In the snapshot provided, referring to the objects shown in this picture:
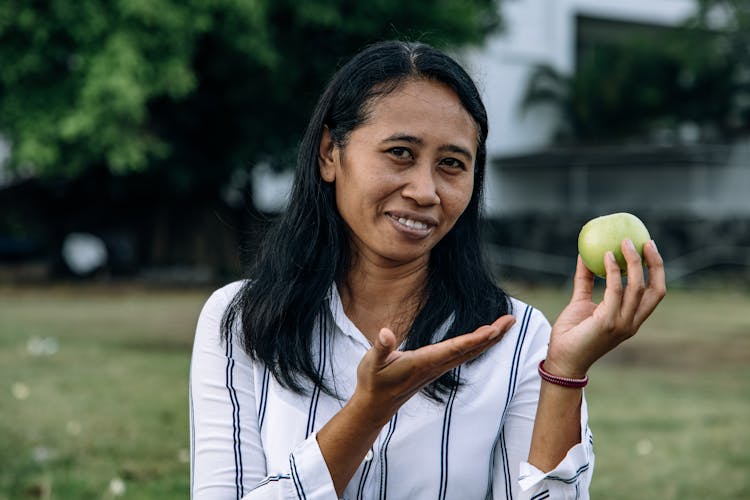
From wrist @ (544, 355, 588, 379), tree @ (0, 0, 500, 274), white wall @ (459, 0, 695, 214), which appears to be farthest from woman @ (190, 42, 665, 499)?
white wall @ (459, 0, 695, 214)

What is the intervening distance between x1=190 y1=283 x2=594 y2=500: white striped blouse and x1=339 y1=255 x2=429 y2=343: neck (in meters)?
0.07

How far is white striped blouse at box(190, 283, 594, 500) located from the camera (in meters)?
2.38

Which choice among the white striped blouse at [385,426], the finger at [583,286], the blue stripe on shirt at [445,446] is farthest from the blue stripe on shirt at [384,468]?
the finger at [583,286]

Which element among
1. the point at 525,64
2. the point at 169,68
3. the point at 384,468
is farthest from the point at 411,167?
the point at 525,64

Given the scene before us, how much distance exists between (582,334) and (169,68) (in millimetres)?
15072

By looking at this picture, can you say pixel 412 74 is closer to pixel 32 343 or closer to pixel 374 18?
pixel 32 343

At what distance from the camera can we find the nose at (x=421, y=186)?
2357 millimetres

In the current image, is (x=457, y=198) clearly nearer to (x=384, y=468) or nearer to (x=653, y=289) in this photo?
(x=653, y=289)

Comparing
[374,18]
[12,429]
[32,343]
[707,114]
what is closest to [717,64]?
[707,114]

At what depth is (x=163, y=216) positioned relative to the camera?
23.3m

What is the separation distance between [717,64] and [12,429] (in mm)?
27063

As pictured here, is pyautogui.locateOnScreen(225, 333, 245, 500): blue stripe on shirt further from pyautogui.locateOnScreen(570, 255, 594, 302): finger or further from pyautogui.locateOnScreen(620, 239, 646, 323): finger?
pyautogui.locateOnScreen(620, 239, 646, 323): finger

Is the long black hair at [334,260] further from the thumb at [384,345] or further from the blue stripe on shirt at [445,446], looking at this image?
the thumb at [384,345]

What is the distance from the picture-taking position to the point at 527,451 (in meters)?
2.42
